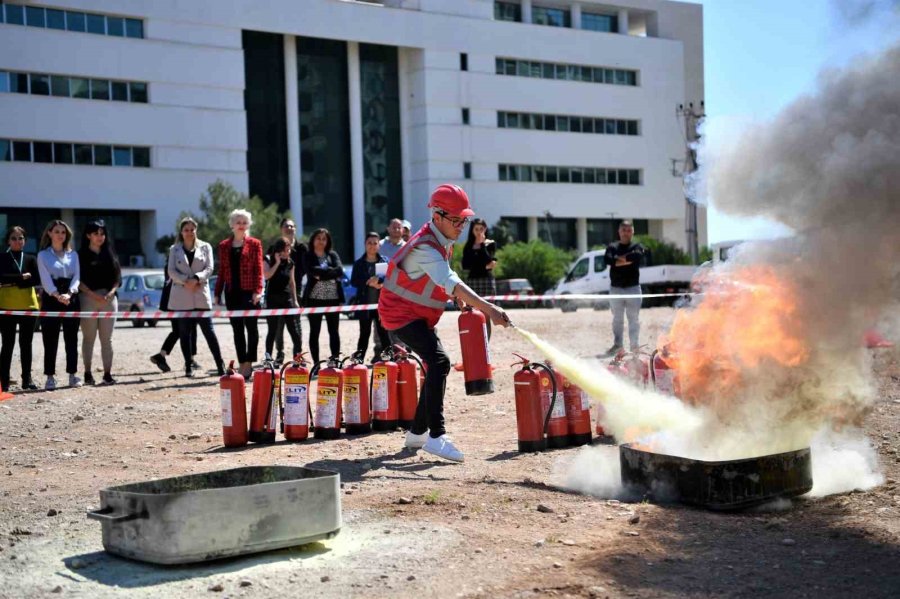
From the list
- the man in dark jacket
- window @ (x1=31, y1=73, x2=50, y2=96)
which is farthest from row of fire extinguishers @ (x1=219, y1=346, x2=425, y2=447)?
window @ (x1=31, y1=73, x2=50, y2=96)

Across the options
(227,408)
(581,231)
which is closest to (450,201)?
(227,408)

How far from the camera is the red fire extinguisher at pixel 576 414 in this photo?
9.12 metres

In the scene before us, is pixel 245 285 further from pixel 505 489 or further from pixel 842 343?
pixel 842 343

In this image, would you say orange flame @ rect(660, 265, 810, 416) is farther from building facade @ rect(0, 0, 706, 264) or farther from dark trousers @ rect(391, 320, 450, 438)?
building facade @ rect(0, 0, 706, 264)

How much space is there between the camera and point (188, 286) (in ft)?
46.8

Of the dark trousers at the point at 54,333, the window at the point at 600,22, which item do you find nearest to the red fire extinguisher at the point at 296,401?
the dark trousers at the point at 54,333

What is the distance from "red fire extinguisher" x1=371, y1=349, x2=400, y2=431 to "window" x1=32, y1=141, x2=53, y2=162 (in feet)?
159

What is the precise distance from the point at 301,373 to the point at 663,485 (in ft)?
12.9

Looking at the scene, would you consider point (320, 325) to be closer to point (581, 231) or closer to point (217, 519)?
point (217, 519)

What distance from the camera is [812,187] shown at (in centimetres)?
688

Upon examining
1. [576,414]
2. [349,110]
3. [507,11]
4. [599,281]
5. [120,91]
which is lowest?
[576,414]

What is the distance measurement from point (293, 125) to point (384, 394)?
5426cm

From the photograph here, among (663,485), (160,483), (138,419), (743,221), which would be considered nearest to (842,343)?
(743,221)

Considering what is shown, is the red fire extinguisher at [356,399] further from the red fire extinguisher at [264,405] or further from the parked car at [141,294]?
the parked car at [141,294]
